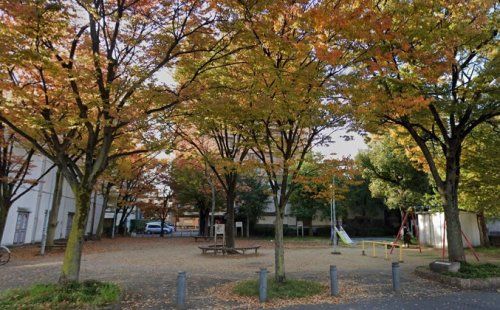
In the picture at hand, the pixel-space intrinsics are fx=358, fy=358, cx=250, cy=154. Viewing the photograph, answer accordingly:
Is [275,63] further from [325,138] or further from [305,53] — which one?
[325,138]

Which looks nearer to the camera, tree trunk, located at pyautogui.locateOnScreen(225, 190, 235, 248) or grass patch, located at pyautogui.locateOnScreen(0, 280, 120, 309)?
grass patch, located at pyautogui.locateOnScreen(0, 280, 120, 309)

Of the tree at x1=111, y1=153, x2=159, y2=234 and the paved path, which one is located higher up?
the tree at x1=111, y1=153, x2=159, y2=234

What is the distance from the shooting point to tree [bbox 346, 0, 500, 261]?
29.1 feet

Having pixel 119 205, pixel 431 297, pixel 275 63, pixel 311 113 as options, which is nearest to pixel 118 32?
pixel 275 63

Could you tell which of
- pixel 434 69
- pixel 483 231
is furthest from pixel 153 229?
pixel 434 69

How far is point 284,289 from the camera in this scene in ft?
27.0

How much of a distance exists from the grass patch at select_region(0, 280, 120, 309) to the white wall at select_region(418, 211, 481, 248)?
19.9m

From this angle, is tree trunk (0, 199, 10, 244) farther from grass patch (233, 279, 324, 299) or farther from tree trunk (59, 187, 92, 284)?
grass patch (233, 279, 324, 299)

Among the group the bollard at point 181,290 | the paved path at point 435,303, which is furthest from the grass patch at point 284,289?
the bollard at point 181,290

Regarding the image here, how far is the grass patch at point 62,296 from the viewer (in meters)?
6.52

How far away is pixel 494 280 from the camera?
9.01 m

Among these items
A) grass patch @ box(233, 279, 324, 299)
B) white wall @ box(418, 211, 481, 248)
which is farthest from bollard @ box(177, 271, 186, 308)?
white wall @ box(418, 211, 481, 248)

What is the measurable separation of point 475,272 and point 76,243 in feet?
32.7

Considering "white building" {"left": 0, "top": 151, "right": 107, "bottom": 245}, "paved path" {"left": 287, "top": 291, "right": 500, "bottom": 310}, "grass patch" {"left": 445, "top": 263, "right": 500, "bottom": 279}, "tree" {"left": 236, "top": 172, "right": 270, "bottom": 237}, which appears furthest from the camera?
"tree" {"left": 236, "top": 172, "right": 270, "bottom": 237}
